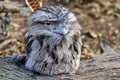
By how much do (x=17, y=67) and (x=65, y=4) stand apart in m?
2.91

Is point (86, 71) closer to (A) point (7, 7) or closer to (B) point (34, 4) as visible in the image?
(B) point (34, 4)

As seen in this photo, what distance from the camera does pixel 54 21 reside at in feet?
11.4

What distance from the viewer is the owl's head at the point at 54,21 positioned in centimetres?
343

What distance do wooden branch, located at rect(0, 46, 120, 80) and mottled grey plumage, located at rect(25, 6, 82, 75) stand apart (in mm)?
71

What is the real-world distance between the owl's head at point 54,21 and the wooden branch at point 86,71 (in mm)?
472

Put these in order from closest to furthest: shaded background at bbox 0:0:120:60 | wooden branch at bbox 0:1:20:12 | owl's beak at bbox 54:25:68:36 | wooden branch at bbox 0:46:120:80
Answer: owl's beak at bbox 54:25:68:36
wooden branch at bbox 0:46:120:80
wooden branch at bbox 0:1:20:12
shaded background at bbox 0:0:120:60

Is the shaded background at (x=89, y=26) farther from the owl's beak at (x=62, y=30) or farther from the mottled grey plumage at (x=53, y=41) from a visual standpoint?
the owl's beak at (x=62, y=30)

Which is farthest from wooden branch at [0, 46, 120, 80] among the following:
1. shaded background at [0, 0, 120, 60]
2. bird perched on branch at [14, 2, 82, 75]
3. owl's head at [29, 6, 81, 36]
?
shaded background at [0, 0, 120, 60]

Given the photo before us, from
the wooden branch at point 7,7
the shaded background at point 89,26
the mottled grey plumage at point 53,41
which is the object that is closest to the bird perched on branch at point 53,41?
the mottled grey plumage at point 53,41

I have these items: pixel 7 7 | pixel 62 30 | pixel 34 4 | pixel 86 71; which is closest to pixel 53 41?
pixel 62 30

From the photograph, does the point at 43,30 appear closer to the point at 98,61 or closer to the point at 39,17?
the point at 39,17

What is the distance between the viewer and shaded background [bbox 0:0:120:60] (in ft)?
19.2

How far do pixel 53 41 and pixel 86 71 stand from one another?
74cm

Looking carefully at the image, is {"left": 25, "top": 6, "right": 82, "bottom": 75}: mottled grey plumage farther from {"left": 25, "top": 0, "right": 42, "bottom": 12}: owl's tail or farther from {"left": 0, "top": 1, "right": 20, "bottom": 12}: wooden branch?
{"left": 0, "top": 1, "right": 20, "bottom": 12}: wooden branch
